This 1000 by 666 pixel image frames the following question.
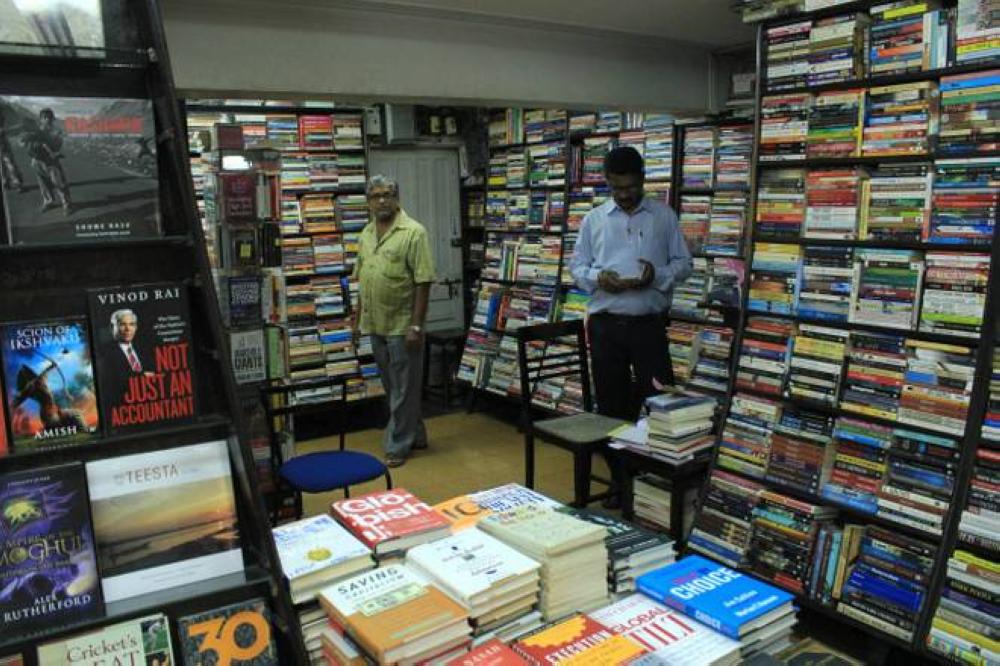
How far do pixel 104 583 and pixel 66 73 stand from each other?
101cm

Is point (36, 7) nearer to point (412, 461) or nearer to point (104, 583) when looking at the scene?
point (104, 583)

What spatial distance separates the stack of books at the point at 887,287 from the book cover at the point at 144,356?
2234mm

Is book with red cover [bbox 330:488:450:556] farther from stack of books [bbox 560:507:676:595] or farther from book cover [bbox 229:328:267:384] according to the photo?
book cover [bbox 229:328:267:384]

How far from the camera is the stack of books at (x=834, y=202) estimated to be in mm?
2781

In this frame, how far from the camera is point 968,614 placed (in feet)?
7.81

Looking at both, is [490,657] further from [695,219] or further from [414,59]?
[695,219]

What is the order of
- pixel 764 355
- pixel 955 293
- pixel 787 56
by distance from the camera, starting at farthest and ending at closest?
1. pixel 764 355
2. pixel 787 56
3. pixel 955 293

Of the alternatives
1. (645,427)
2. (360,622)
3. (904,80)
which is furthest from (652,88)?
(360,622)

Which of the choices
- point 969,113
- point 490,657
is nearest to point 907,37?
point 969,113

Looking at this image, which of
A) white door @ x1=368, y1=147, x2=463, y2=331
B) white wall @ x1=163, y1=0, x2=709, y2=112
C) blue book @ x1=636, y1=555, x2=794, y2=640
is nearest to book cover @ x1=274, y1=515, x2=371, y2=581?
blue book @ x1=636, y1=555, x2=794, y2=640

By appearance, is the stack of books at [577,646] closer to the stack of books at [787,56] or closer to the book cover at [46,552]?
the book cover at [46,552]

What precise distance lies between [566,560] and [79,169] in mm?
1248

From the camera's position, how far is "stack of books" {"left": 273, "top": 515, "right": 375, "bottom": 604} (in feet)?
5.16

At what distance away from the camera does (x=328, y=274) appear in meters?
5.45
